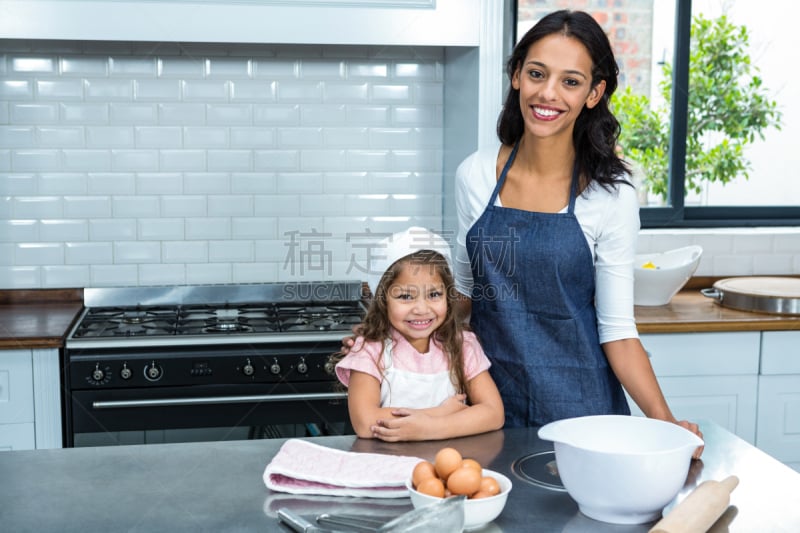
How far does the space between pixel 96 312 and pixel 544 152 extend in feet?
6.67

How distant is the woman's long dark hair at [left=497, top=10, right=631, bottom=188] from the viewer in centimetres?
198

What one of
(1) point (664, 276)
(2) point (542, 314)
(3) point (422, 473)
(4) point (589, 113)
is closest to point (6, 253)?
(2) point (542, 314)

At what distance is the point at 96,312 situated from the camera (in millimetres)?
3375

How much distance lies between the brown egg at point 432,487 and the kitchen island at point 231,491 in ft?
0.30

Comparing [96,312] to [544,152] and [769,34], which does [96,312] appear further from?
[769,34]

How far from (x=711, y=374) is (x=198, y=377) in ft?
5.98

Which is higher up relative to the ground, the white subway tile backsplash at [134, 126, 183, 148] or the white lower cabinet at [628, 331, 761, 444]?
the white subway tile backsplash at [134, 126, 183, 148]

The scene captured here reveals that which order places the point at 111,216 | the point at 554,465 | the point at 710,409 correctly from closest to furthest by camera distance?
1. the point at 554,465
2. the point at 710,409
3. the point at 111,216

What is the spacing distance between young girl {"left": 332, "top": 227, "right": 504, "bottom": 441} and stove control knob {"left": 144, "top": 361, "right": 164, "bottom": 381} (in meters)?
1.11

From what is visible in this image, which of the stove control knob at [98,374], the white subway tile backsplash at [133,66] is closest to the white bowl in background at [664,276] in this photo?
the stove control knob at [98,374]

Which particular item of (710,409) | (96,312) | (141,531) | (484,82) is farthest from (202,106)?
(141,531)

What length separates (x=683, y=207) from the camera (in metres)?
3.98

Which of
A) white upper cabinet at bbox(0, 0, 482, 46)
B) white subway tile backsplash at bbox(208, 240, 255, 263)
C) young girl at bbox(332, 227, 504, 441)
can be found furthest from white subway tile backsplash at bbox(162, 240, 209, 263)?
young girl at bbox(332, 227, 504, 441)

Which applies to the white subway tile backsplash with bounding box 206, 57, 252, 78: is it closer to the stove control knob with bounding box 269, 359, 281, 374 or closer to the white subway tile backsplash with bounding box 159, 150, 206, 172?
the white subway tile backsplash with bounding box 159, 150, 206, 172
